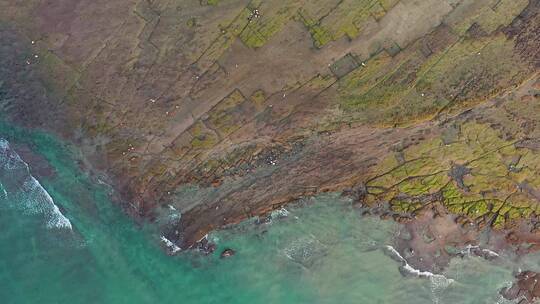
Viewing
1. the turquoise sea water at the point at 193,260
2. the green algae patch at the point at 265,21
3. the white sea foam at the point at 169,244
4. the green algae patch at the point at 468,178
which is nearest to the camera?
the green algae patch at the point at 265,21

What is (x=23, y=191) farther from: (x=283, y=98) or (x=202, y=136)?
(x=283, y=98)

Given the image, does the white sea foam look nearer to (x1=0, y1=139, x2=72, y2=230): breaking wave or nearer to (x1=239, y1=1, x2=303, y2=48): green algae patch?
(x1=0, y1=139, x2=72, y2=230): breaking wave

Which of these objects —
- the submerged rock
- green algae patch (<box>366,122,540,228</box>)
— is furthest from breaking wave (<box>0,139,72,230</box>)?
green algae patch (<box>366,122,540,228</box>)

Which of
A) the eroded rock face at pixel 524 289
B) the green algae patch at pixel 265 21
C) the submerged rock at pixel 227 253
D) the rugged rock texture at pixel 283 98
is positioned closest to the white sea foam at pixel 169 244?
the rugged rock texture at pixel 283 98

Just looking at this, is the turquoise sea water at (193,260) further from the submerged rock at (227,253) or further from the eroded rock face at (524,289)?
the eroded rock face at (524,289)

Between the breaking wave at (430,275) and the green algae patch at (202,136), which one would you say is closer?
the green algae patch at (202,136)

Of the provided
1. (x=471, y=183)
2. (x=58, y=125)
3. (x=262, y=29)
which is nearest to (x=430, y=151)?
(x=471, y=183)

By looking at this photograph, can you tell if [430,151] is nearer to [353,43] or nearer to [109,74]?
[353,43]
